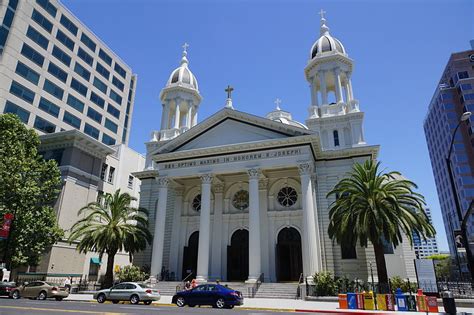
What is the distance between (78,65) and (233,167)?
30811 millimetres

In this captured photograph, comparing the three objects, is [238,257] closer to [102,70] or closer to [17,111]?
[17,111]

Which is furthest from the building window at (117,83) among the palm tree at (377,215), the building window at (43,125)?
the palm tree at (377,215)

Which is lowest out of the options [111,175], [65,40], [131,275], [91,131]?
[131,275]

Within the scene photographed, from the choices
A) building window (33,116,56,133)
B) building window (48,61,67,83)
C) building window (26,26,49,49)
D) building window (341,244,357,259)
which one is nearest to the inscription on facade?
building window (341,244,357,259)

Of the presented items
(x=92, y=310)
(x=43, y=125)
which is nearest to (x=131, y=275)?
(x=92, y=310)

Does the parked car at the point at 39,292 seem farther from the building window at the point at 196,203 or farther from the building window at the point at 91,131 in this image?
the building window at the point at 91,131

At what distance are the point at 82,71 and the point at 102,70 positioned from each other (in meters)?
4.16

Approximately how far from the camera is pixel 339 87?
35.5 meters

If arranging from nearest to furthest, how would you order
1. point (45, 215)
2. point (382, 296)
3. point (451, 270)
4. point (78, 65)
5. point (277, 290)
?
point (382, 296)
point (277, 290)
point (45, 215)
point (78, 65)
point (451, 270)

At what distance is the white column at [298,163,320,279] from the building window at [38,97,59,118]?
107 feet

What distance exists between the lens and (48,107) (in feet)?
133

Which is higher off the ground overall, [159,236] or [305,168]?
[305,168]

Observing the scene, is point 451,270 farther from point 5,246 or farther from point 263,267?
point 5,246

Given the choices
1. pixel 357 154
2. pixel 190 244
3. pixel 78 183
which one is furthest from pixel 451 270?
pixel 78 183
